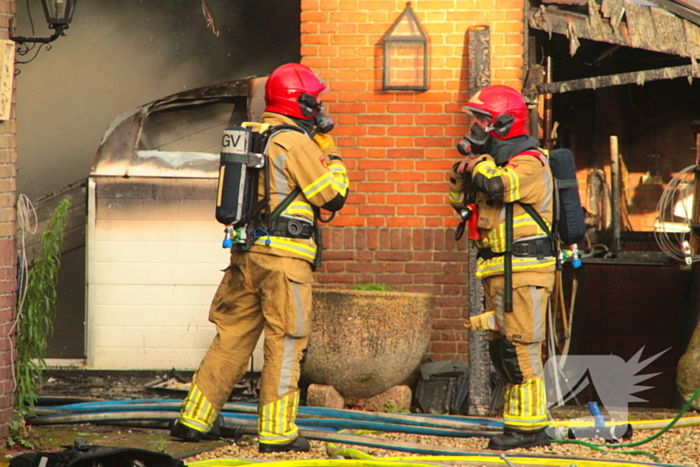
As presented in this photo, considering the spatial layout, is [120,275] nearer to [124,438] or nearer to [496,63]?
[124,438]

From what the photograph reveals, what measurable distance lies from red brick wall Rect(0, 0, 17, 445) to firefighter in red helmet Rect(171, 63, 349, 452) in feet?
3.29

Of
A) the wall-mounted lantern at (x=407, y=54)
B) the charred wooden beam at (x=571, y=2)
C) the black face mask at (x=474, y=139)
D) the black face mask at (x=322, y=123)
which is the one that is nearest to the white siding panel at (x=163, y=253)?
the wall-mounted lantern at (x=407, y=54)

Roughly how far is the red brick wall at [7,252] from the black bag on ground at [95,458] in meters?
1.31

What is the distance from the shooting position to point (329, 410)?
5875 millimetres

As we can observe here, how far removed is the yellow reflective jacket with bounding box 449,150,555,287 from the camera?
502cm

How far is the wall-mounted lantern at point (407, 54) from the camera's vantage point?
22.6ft

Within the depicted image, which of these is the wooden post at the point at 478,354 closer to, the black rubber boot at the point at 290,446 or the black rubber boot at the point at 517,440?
the black rubber boot at the point at 517,440

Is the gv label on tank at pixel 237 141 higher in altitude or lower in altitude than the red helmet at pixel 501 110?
lower

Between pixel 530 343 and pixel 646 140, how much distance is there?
19.5ft

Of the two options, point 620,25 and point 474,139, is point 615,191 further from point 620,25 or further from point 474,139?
point 474,139

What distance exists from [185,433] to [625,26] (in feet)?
14.9

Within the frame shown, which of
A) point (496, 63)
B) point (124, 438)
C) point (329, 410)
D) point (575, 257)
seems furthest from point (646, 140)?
point (124, 438)

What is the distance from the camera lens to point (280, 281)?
491 centimetres

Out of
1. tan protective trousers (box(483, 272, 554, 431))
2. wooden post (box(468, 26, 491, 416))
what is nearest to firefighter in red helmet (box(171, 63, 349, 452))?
tan protective trousers (box(483, 272, 554, 431))
